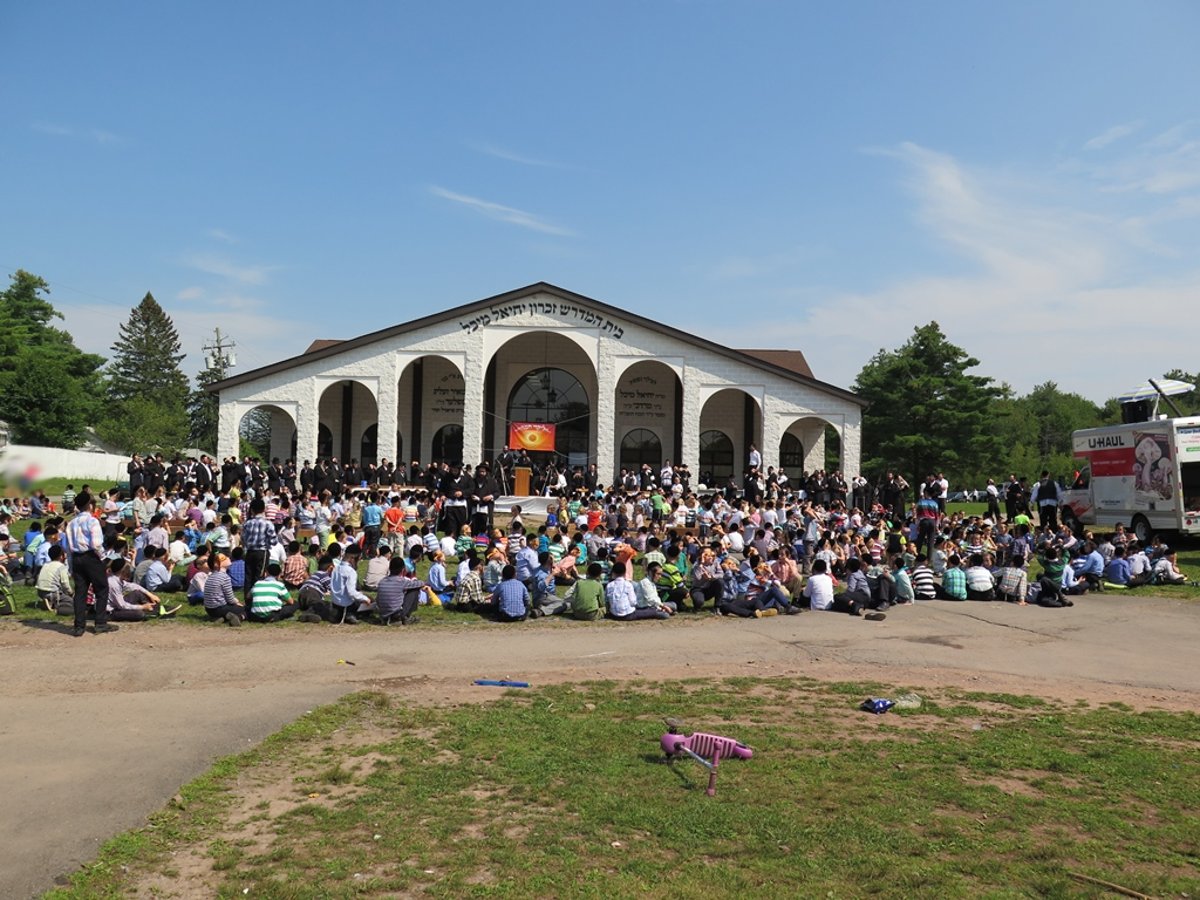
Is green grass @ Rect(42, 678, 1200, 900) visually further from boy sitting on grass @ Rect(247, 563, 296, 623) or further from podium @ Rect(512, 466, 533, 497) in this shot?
podium @ Rect(512, 466, 533, 497)

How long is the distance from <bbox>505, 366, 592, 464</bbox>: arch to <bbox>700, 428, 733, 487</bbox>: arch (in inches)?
192

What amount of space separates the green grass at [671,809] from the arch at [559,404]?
3199 centimetres

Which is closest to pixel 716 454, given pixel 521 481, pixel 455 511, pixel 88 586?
pixel 521 481

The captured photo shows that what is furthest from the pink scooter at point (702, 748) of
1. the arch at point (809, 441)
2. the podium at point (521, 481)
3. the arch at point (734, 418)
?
the arch at point (734, 418)

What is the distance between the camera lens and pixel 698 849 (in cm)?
645

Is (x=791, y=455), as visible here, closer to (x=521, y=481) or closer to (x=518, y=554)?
(x=521, y=481)

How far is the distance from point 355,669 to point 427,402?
30.3 metres

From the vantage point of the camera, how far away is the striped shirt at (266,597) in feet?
48.9

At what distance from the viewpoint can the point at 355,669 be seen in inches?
471

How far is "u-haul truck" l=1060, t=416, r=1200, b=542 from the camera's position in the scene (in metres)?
24.3

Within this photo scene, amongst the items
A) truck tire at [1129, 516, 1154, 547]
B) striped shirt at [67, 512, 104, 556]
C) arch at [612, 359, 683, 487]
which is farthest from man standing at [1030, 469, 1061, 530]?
striped shirt at [67, 512, 104, 556]

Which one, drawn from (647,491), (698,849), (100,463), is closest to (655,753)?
(698,849)

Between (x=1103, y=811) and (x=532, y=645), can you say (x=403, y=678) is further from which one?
(x=1103, y=811)

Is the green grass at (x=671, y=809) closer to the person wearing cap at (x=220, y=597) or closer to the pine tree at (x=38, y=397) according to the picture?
the person wearing cap at (x=220, y=597)
